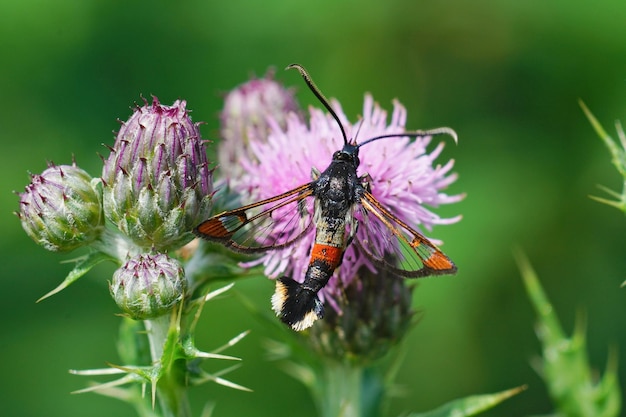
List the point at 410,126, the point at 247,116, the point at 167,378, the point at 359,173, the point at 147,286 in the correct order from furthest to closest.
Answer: the point at 410,126 < the point at 247,116 < the point at 359,173 < the point at 167,378 < the point at 147,286

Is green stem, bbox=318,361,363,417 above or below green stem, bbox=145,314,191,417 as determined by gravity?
below

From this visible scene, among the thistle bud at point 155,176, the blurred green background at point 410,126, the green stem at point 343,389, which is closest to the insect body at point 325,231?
the thistle bud at point 155,176

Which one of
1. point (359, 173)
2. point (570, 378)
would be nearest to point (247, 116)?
point (359, 173)

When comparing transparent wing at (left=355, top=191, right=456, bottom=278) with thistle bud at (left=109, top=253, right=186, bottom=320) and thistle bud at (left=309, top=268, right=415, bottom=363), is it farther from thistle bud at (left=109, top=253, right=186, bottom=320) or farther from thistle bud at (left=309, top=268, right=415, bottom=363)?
thistle bud at (left=109, top=253, right=186, bottom=320)

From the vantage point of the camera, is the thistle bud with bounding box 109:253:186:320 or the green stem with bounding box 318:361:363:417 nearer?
the thistle bud with bounding box 109:253:186:320

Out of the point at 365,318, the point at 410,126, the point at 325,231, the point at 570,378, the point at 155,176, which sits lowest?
the point at 570,378

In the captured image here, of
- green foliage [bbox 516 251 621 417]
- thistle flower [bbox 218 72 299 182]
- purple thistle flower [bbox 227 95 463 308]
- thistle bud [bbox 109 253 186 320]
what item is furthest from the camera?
thistle flower [bbox 218 72 299 182]

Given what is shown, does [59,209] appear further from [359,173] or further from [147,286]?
[359,173]

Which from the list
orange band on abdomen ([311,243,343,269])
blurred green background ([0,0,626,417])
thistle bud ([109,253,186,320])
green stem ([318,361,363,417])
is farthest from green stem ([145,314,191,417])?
blurred green background ([0,0,626,417])
